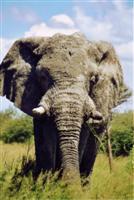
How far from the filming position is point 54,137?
10703 mm

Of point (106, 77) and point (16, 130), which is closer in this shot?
point (106, 77)

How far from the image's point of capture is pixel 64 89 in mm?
10477

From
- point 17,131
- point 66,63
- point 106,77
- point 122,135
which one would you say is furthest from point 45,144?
point 17,131

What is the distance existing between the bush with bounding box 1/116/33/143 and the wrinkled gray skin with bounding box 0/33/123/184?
24.5 metres

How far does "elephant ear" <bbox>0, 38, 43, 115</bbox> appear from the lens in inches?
444

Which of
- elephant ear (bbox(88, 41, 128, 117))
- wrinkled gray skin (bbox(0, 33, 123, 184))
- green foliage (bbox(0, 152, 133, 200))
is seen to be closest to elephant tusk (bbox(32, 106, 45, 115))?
wrinkled gray skin (bbox(0, 33, 123, 184))

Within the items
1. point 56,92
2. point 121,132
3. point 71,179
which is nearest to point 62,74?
point 56,92

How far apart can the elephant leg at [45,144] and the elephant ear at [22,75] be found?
12.9 inches

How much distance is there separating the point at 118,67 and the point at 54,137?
207 cm

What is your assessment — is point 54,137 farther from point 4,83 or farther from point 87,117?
point 4,83

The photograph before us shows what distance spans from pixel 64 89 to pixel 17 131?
27.3 metres

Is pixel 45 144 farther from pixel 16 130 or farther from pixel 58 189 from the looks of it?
pixel 16 130

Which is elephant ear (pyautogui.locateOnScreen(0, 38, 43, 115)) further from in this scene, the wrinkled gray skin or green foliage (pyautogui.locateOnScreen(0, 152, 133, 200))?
green foliage (pyautogui.locateOnScreen(0, 152, 133, 200))

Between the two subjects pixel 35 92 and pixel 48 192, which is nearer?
pixel 48 192
